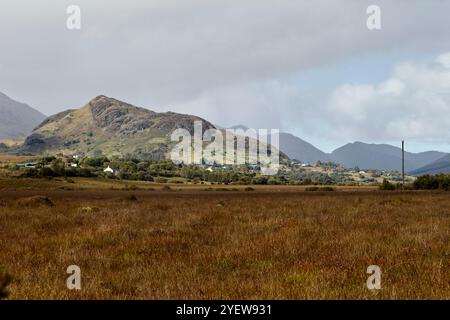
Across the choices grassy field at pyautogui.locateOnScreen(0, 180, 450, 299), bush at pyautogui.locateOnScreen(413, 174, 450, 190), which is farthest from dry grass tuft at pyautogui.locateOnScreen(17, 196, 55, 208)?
bush at pyautogui.locateOnScreen(413, 174, 450, 190)

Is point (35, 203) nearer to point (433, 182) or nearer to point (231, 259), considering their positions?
point (231, 259)

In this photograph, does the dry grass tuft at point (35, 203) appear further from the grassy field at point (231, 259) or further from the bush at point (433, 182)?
the bush at point (433, 182)

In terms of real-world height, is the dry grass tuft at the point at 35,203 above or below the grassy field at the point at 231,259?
below

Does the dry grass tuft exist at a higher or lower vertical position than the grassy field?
lower

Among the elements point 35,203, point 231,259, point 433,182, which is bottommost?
point 433,182

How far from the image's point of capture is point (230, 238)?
47.6 ft

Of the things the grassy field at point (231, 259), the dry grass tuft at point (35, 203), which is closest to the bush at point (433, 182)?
the grassy field at point (231, 259)

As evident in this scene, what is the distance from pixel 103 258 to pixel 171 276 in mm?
2941

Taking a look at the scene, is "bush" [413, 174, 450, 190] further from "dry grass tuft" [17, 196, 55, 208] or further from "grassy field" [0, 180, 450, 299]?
"dry grass tuft" [17, 196, 55, 208]

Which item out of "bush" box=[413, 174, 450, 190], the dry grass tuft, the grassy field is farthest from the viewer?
"bush" box=[413, 174, 450, 190]

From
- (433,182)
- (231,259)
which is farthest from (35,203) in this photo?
(433,182)

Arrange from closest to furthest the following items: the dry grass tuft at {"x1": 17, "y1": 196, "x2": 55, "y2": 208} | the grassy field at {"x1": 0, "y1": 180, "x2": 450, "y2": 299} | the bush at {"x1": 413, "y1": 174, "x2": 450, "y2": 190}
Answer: the grassy field at {"x1": 0, "y1": 180, "x2": 450, "y2": 299}, the dry grass tuft at {"x1": 17, "y1": 196, "x2": 55, "y2": 208}, the bush at {"x1": 413, "y1": 174, "x2": 450, "y2": 190}

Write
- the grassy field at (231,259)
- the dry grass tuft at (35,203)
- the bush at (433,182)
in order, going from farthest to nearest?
1. the bush at (433,182)
2. the dry grass tuft at (35,203)
3. the grassy field at (231,259)
